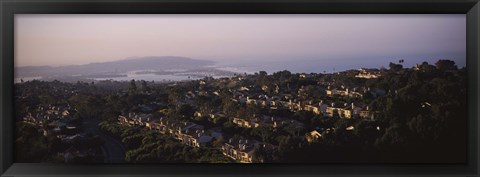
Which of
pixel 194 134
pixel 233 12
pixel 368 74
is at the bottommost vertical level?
pixel 194 134

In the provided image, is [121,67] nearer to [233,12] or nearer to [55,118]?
[55,118]

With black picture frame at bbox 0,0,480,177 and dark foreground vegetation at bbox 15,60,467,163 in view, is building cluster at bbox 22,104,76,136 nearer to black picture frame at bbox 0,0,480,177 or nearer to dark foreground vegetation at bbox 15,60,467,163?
dark foreground vegetation at bbox 15,60,467,163

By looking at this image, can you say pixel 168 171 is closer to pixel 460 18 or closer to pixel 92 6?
pixel 92 6

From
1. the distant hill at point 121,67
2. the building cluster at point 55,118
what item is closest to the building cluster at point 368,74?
the distant hill at point 121,67

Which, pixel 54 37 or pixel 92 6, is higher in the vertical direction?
pixel 92 6

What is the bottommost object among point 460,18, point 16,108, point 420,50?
point 16,108

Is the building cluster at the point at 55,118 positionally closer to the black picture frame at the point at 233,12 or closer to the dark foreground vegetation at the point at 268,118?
the dark foreground vegetation at the point at 268,118

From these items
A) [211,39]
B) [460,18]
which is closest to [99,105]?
[211,39]

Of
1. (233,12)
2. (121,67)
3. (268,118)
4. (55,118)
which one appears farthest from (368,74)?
(55,118)
